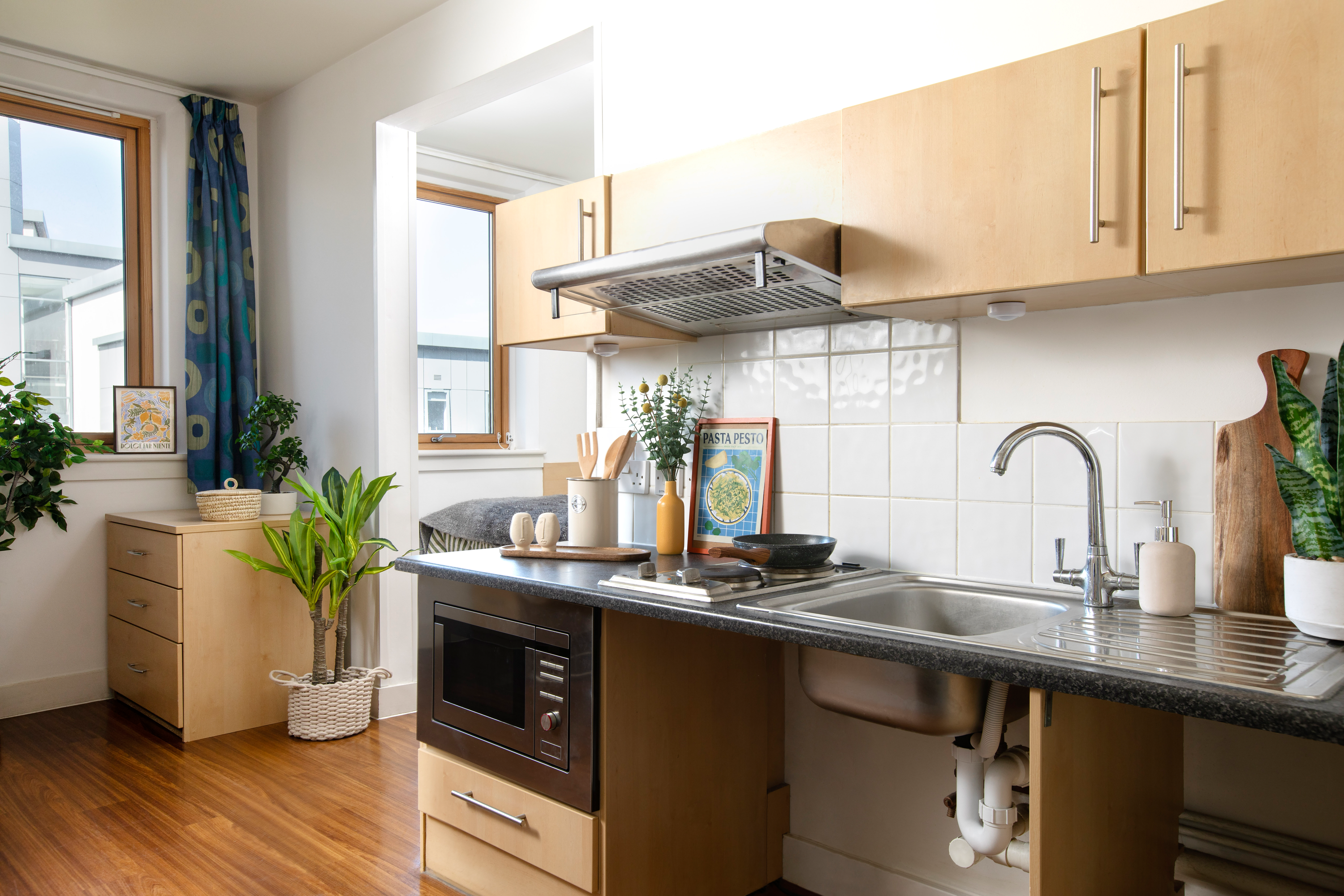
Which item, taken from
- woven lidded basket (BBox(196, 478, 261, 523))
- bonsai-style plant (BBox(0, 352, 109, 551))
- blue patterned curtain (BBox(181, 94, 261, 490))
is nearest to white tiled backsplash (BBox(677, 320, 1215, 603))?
woven lidded basket (BBox(196, 478, 261, 523))

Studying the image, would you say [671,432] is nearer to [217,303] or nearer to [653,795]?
[653,795]

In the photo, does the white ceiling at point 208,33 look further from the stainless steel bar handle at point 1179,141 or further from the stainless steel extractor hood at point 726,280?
the stainless steel bar handle at point 1179,141

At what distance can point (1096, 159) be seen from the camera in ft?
4.54

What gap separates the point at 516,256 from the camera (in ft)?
7.95

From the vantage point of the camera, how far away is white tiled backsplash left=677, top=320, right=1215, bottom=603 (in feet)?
5.41

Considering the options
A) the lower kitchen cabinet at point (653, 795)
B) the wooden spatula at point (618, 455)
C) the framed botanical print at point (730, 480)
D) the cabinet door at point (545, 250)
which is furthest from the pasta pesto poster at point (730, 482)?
the cabinet door at point (545, 250)

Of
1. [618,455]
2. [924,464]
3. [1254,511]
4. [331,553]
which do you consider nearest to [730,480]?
[618,455]

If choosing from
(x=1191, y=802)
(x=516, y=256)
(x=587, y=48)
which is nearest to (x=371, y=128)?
(x=587, y=48)

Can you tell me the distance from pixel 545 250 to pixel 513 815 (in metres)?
1.37

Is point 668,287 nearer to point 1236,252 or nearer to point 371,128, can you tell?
point 1236,252

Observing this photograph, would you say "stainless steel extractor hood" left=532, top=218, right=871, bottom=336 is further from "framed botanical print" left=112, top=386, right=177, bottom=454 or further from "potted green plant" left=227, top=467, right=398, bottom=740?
"framed botanical print" left=112, top=386, right=177, bottom=454

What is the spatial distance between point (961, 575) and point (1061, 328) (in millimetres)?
541

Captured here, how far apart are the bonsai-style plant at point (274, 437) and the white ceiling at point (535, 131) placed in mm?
1310

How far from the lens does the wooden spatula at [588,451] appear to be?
2.45 metres
